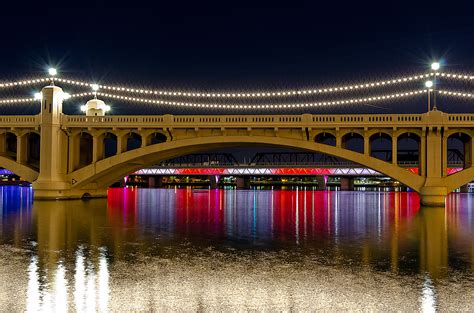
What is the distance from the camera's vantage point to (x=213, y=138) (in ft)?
146

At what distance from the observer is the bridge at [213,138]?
1645 inches

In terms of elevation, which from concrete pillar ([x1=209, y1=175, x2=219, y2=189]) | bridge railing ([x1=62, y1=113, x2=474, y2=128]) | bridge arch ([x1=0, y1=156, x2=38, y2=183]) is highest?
bridge railing ([x1=62, y1=113, x2=474, y2=128])

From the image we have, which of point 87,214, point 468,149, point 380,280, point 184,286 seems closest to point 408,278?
point 380,280

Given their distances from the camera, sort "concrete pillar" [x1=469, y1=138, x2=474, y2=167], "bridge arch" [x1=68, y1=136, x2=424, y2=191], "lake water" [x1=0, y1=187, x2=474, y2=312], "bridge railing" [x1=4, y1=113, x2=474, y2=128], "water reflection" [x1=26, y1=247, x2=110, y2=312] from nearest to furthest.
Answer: "water reflection" [x1=26, y1=247, x2=110, y2=312] → "lake water" [x1=0, y1=187, x2=474, y2=312] → "concrete pillar" [x1=469, y1=138, x2=474, y2=167] → "bridge railing" [x1=4, y1=113, x2=474, y2=128] → "bridge arch" [x1=68, y1=136, x2=424, y2=191]

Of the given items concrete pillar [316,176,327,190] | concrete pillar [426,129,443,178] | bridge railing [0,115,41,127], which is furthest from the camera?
concrete pillar [316,176,327,190]

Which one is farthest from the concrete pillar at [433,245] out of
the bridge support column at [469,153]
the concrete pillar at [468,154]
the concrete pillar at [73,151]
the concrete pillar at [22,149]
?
the concrete pillar at [22,149]

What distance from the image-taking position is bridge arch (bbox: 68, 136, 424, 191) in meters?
42.1

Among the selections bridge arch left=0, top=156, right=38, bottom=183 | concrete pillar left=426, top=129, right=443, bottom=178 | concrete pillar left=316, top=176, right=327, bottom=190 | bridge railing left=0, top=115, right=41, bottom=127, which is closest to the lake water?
concrete pillar left=426, top=129, right=443, bottom=178

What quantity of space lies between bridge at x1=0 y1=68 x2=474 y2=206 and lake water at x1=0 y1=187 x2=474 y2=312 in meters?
15.3

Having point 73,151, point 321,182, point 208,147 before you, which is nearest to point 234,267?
point 208,147

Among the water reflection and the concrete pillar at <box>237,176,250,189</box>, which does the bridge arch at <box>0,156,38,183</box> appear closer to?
the water reflection

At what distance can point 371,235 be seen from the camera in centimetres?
2342

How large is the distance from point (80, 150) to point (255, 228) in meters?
31.8

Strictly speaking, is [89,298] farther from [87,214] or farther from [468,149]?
[468,149]
